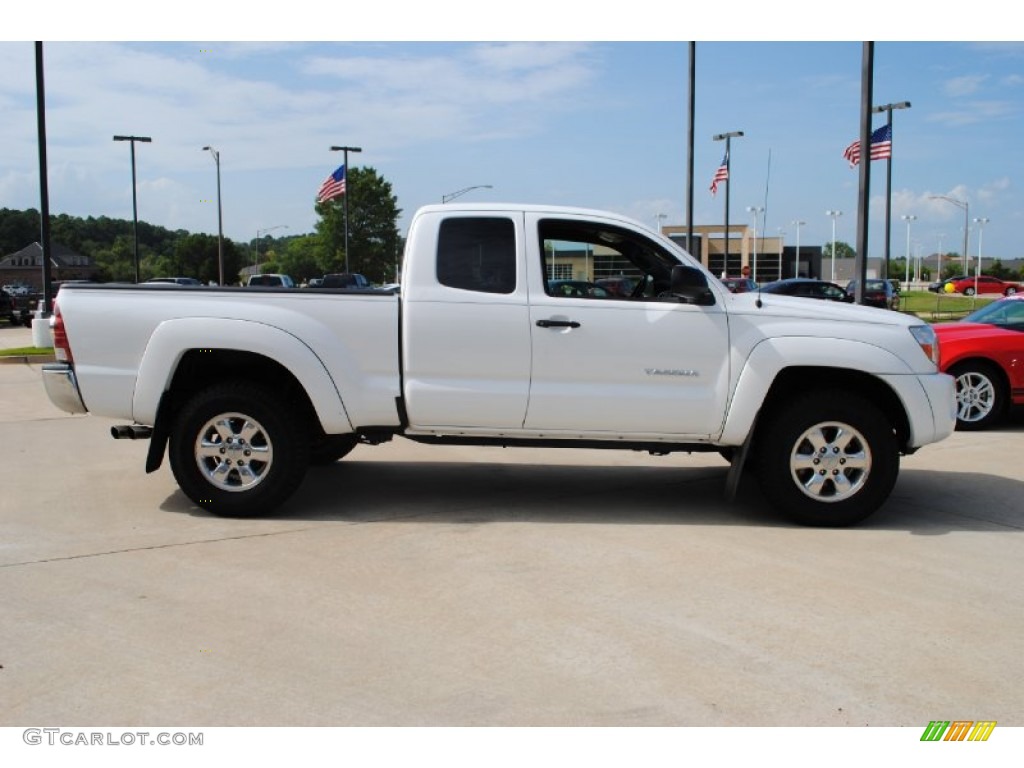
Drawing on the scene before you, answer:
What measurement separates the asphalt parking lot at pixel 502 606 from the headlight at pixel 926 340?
3.71 feet

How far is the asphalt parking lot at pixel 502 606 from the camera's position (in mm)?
3682

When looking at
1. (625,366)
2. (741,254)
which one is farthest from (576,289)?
(741,254)

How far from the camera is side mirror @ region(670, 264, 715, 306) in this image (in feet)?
19.8

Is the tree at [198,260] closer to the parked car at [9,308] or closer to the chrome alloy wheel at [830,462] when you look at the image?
the parked car at [9,308]

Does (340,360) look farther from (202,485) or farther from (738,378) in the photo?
(738,378)

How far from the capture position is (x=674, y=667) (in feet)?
13.1

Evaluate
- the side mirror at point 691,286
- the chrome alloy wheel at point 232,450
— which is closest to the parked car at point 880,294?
the side mirror at point 691,286

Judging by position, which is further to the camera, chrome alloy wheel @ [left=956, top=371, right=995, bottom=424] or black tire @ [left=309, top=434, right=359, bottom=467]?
chrome alloy wheel @ [left=956, top=371, right=995, bottom=424]

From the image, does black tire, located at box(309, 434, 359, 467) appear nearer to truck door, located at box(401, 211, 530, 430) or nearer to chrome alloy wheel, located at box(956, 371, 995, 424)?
truck door, located at box(401, 211, 530, 430)

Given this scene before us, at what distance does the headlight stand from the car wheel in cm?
442

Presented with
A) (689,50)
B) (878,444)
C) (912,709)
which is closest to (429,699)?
(912,709)

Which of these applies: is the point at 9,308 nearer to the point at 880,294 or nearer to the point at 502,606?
the point at 880,294

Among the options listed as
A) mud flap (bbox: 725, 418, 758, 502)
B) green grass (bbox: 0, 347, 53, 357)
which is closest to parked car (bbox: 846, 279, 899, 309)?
green grass (bbox: 0, 347, 53, 357)

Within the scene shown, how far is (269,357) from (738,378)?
9.71 ft
